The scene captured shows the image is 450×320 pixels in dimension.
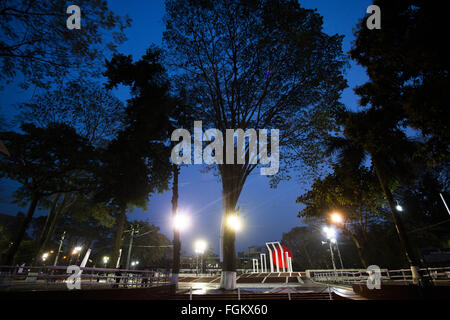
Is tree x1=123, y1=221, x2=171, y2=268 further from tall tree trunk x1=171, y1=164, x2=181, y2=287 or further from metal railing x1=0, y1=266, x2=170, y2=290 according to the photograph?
tall tree trunk x1=171, y1=164, x2=181, y2=287

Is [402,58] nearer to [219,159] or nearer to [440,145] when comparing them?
[440,145]

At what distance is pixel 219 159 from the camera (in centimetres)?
1449

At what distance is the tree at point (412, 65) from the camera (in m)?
6.39

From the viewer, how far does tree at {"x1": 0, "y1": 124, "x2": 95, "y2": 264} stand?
12.6m

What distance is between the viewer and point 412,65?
7066 millimetres

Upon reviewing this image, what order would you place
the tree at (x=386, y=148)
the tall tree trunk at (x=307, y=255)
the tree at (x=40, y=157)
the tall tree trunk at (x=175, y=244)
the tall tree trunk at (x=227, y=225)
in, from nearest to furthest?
the tree at (x=386, y=148) → the tall tree trunk at (x=175, y=244) → the tall tree trunk at (x=227, y=225) → the tree at (x=40, y=157) → the tall tree trunk at (x=307, y=255)

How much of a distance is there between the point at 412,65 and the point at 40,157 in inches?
769

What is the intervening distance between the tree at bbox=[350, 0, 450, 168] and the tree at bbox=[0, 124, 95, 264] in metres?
17.1

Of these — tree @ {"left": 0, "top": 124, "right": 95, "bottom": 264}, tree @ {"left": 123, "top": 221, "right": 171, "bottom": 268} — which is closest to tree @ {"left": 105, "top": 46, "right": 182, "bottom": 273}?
tree @ {"left": 0, "top": 124, "right": 95, "bottom": 264}

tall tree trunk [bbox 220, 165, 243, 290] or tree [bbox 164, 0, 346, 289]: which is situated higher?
tree [bbox 164, 0, 346, 289]

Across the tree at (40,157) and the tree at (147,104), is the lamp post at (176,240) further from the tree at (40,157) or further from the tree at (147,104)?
the tree at (40,157)

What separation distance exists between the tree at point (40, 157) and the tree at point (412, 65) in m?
17.1

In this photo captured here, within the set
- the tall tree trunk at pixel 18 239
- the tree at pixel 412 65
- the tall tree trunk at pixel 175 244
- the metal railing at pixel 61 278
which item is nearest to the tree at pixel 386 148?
the tree at pixel 412 65
